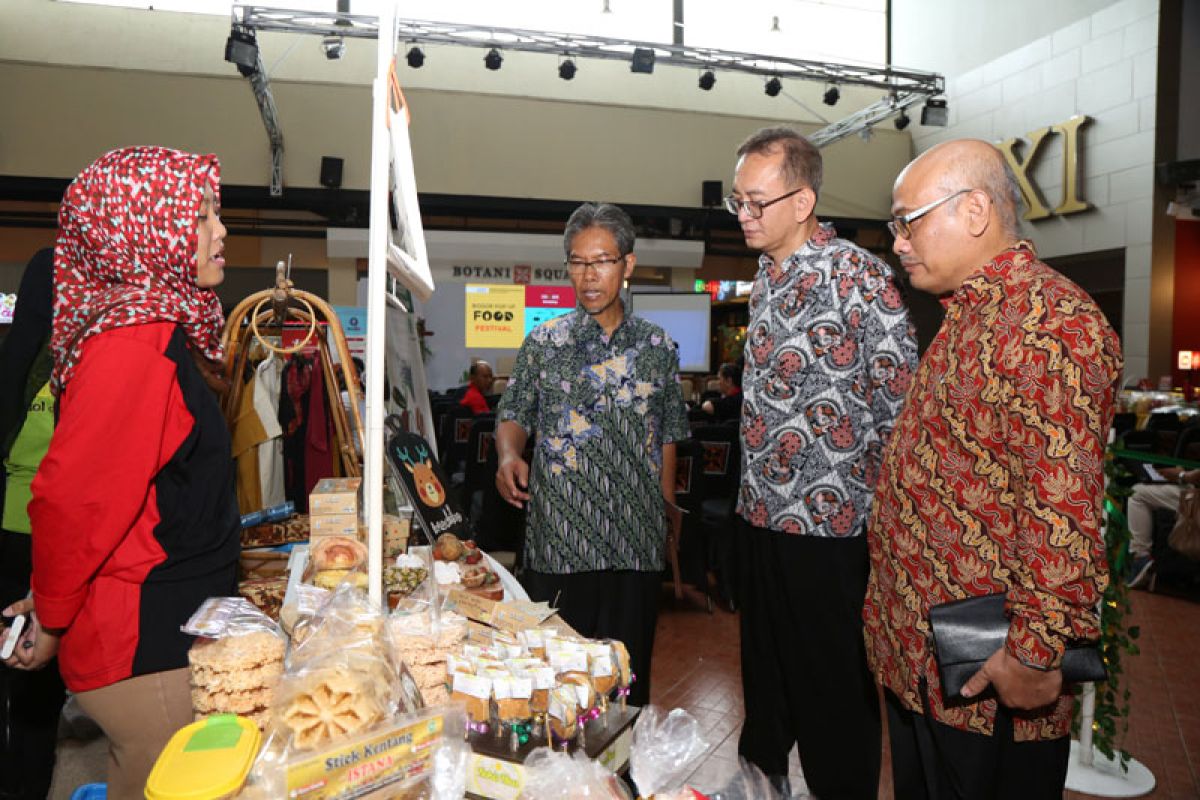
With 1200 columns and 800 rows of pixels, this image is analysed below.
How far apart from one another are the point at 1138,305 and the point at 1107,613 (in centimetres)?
733

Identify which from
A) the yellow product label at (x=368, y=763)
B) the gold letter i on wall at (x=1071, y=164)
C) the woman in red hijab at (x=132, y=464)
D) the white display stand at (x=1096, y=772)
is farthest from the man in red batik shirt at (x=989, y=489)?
the gold letter i on wall at (x=1071, y=164)

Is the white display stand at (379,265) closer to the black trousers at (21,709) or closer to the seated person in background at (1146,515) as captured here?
the black trousers at (21,709)

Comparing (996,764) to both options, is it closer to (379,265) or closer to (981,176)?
(981,176)

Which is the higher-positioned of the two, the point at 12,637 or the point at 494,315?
the point at 494,315

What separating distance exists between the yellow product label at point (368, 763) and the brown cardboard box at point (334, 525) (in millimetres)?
682

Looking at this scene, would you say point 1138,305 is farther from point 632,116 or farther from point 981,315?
point 981,315

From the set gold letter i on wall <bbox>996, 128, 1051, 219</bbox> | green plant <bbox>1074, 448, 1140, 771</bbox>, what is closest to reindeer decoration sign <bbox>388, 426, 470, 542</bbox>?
green plant <bbox>1074, 448, 1140, 771</bbox>

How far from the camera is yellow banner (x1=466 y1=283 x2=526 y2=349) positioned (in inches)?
435

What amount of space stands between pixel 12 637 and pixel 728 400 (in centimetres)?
565

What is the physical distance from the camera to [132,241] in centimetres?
138

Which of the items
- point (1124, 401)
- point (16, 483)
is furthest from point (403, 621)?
point (1124, 401)

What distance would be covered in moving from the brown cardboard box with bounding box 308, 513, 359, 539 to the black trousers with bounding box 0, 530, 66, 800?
48.4 inches

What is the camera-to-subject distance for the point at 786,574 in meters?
1.95

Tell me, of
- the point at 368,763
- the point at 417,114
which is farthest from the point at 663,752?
the point at 417,114
